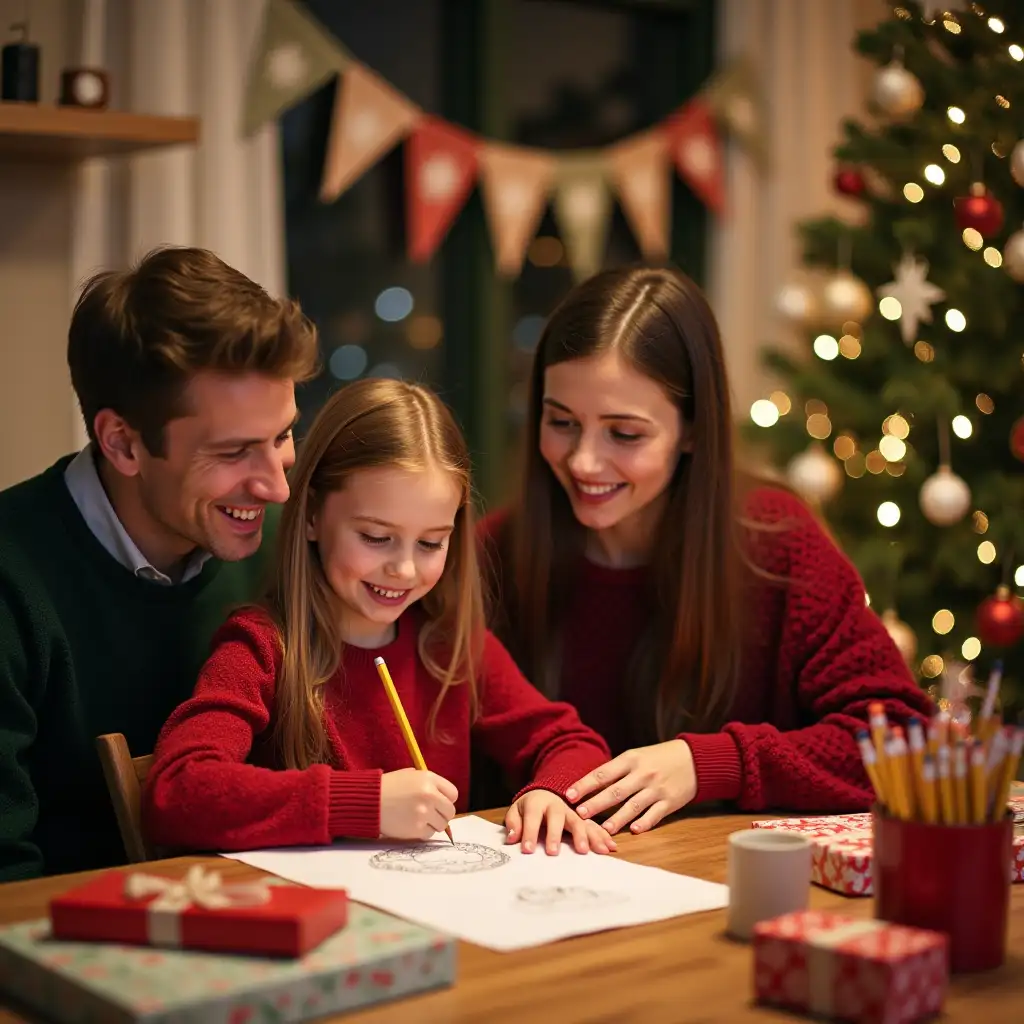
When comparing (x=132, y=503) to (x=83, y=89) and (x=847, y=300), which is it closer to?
(x=83, y=89)

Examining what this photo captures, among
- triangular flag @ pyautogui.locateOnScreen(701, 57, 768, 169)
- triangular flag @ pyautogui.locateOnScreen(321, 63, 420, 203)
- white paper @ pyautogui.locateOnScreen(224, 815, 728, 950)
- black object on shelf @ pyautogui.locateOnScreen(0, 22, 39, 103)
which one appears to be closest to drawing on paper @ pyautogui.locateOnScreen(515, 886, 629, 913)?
white paper @ pyautogui.locateOnScreen(224, 815, 728, 950)

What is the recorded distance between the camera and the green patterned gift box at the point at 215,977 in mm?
983

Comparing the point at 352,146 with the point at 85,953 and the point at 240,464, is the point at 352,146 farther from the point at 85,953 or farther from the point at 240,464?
the point at 85,953

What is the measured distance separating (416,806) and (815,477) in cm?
208

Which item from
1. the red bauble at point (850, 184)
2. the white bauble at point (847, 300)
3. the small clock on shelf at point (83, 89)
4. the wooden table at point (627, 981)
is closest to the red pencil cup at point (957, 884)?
the wooden table at point (627, 981)

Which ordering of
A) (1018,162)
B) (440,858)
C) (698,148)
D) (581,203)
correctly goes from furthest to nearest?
(698,148)
(581,203)
(1018,162)
(440,858)

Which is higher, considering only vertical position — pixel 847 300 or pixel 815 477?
pixel 847 300

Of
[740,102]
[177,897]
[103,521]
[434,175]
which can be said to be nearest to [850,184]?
→ [740,102]

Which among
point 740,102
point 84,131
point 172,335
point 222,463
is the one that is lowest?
point 222,463

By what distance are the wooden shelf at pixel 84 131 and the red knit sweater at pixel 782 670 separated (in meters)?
1.17

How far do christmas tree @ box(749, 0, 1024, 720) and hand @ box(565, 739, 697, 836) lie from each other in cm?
155

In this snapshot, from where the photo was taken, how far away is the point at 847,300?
3.46 meters

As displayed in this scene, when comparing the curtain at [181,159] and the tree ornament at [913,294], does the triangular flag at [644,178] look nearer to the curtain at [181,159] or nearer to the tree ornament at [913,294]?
the tree ornament at [913,294]

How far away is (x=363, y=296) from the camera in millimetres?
3877
